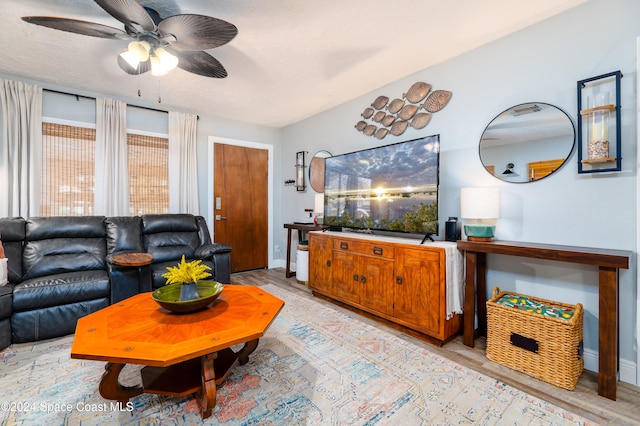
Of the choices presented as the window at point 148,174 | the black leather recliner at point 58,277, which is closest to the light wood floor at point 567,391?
the black leather recliner at point 58,277

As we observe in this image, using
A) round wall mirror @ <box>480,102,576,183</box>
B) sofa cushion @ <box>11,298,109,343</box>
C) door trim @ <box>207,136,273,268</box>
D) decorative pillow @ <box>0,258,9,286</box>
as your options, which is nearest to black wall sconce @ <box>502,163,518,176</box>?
round wall mirror @ <box>480,102,576,183</box>

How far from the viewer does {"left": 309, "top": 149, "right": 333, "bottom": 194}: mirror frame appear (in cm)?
416

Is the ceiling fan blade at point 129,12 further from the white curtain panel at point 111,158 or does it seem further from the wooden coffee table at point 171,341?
the white curtain panel at point 111,158

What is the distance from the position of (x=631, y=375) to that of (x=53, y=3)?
14.5ft

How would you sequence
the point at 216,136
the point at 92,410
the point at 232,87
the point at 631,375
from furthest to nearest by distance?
1. the point at 216,136
2. the point at 232,87
3. the point at 631,375
4. the point at 92,410

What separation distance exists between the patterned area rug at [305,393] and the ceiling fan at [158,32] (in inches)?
83.1

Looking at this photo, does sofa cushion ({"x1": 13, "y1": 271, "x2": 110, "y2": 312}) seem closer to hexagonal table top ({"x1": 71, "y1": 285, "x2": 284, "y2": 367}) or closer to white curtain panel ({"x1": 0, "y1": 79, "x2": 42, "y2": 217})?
hexagonal table top ({"x1": 71, "y1": 285, "x2": 284, "y2": 367})

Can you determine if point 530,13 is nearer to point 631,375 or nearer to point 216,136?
point 631,375

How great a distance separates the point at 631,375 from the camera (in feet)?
5.75

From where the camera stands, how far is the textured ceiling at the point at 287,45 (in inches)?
76.0

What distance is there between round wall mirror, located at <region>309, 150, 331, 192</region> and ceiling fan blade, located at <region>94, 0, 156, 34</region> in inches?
104

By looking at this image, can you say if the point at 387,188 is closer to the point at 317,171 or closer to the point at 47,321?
the point at 317,171

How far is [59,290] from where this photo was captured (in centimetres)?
235

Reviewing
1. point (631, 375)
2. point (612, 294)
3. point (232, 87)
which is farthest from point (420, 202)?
point (232, 87)
